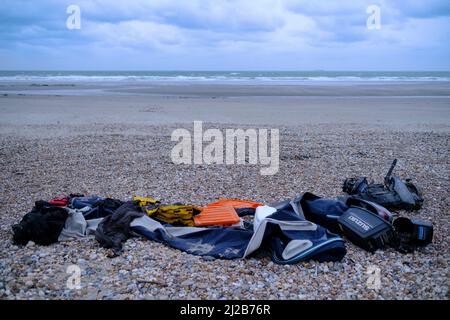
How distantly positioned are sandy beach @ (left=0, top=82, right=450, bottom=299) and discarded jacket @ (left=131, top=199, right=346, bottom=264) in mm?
156

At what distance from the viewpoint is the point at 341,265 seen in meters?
4.82

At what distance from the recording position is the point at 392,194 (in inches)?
271

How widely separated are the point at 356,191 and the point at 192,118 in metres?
11.9

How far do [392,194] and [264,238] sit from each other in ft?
9.96

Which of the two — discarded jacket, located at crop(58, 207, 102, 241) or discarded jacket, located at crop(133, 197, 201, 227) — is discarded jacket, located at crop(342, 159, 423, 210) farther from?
discarded jacket, located at crop(58, 207, 102, 241)

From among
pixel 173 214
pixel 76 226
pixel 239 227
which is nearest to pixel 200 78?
pixel 173 214

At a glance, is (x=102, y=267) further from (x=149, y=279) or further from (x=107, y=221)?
(x=107, y=221)

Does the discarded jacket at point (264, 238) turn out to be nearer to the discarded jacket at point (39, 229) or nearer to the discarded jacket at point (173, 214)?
the discarded jacket at point (173, 214)

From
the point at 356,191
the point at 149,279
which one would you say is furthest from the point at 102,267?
the point at 356,191

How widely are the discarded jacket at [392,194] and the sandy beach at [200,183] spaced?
0.27 meters

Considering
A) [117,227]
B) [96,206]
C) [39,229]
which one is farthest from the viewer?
[96,206]

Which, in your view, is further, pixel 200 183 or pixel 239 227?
pixel 200 183

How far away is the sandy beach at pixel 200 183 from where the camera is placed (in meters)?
4.34

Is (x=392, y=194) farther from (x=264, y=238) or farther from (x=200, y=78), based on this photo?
(x=200, y=78)
